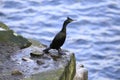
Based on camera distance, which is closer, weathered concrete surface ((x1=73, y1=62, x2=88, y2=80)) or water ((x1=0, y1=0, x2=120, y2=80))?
weathered concrete surface ((x1=73, y1=62, x2=88, y2=80))

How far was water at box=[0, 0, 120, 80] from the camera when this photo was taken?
1568 centimetres

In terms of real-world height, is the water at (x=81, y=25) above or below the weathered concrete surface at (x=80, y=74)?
below

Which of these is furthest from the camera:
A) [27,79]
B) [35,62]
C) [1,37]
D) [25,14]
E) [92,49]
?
[25,14]

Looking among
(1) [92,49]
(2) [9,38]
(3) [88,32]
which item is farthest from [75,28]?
(2) [9,38]

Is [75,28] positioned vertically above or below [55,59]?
below

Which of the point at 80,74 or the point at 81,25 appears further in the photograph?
the point at 81,25

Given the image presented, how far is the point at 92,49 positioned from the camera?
16453 mm

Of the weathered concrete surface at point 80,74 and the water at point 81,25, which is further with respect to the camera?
the water at point 81,25

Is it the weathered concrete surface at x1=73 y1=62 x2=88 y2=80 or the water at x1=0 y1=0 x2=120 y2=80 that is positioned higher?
the weathered concrete surface at x1=73 y1=62 x2=88 y2=80

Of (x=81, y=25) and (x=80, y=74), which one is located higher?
(x=80, y=74)

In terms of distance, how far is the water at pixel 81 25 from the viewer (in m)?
15.7

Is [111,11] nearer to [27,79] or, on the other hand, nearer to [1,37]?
[1,37]

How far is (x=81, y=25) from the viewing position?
1841 cm

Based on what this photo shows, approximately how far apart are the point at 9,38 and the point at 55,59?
1.21m
